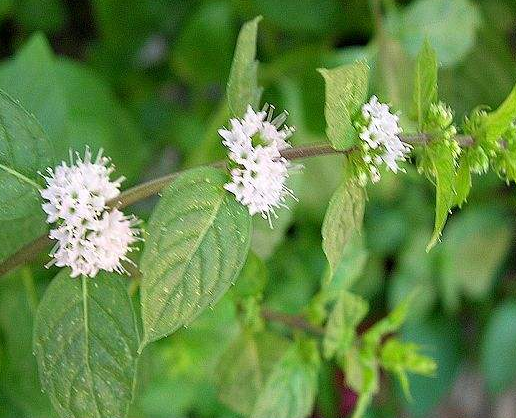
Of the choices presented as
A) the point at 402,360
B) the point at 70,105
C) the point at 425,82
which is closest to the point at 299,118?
the point at 70,105

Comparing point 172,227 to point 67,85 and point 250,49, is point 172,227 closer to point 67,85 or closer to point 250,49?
point 250,49

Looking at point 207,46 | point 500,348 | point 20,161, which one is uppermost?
point 207,46


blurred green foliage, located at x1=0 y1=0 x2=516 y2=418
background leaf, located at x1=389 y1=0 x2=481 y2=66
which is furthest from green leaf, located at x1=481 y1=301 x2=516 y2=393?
background leaf, located at x1=389 y1=0 x2=481 y2=66

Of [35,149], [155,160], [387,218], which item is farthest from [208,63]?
[35,149]

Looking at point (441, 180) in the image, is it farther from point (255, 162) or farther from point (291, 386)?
point (291, 386)

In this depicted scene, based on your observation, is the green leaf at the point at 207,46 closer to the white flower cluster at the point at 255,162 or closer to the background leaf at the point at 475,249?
the background leaf at the point at 475,249

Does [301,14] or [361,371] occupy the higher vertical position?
[301,14]

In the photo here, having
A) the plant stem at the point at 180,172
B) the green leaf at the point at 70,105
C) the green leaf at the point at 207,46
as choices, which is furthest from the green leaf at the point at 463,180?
the green leaf at the point at 207,46

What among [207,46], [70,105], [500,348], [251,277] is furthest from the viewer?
[500,348]
